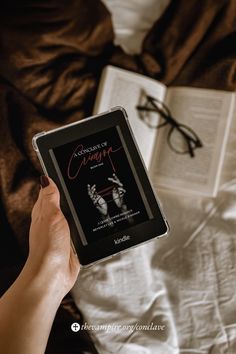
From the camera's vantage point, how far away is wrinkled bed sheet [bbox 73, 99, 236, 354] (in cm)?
91

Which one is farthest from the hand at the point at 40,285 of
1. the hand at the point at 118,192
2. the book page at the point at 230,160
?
the book page at the point at 230,160

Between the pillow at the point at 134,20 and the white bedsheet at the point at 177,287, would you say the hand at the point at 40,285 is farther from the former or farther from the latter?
the pillow at the point at 134,20

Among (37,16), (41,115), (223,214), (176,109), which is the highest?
(37,16)

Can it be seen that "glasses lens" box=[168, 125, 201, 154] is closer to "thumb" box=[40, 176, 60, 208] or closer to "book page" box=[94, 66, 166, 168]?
"book page" box=[94, 66, 166, 168]

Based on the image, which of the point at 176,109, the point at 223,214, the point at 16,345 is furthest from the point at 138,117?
the point at 16,345

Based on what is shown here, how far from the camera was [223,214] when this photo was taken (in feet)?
3.26

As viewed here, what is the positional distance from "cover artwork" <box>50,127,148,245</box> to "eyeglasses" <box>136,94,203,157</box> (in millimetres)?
231

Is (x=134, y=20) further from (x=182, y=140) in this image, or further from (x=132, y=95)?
(x=182, y=140)

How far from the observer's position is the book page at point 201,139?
3.42ft

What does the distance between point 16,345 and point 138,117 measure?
1.92ft

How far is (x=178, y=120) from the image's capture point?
1.08m

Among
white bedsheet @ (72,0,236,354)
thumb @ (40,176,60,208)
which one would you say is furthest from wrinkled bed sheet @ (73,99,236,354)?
thumb @ (40,176,60,208)

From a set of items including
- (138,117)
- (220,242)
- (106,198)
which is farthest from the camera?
(138,117)

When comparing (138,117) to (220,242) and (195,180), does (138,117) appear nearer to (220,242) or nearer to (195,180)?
(195,180)
